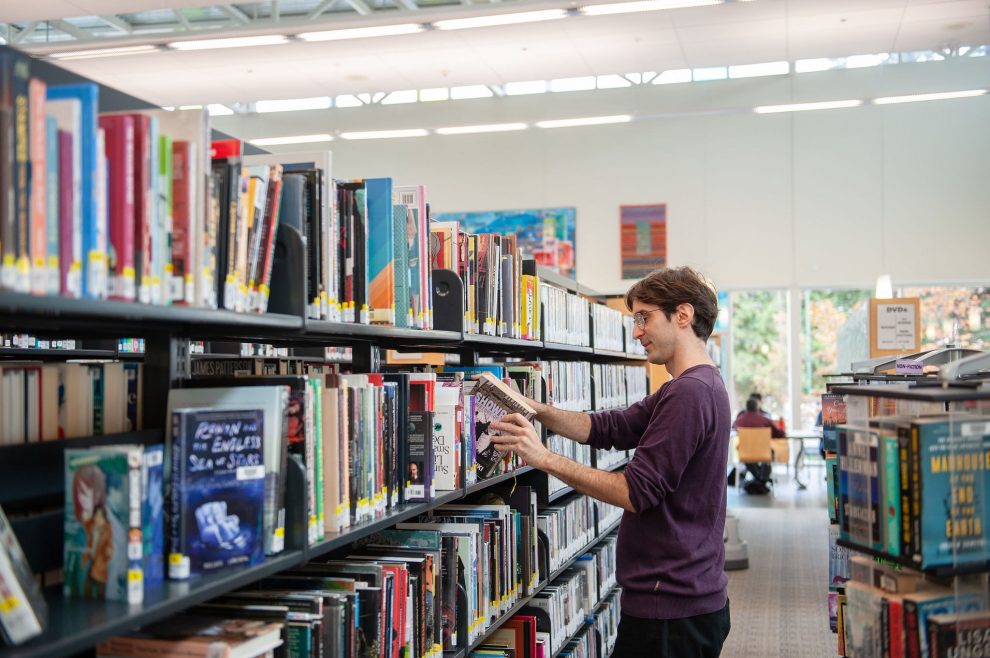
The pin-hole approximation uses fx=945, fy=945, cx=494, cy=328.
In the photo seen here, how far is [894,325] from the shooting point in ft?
21.8

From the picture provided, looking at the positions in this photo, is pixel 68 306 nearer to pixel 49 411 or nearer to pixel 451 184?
pixel 49 411

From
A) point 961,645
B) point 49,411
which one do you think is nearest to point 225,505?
point 49,411

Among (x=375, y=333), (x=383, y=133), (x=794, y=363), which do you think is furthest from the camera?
(x=794, y=363)

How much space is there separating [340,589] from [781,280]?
443 inches

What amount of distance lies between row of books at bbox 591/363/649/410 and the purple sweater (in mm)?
2234

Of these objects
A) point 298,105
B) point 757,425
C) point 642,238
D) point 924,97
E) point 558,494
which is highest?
point 298,105

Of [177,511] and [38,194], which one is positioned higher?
[38,194]

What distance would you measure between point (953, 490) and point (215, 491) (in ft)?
4.33

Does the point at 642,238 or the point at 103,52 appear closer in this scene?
the point at 103,52

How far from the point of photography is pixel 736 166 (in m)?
12.6

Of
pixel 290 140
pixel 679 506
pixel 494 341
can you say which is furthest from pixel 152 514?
pixel 290 140

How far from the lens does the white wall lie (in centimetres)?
1202

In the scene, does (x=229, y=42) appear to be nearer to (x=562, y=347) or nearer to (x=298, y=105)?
(x=298, y=105)

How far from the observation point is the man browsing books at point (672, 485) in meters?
2.61
